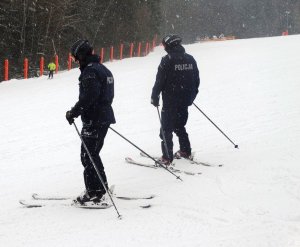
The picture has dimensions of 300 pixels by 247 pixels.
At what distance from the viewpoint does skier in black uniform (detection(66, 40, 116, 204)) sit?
15.3 feet

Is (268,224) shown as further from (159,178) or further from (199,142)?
(199,142)

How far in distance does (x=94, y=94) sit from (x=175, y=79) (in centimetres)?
193

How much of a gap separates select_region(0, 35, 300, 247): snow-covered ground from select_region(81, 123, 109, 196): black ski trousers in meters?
0.30

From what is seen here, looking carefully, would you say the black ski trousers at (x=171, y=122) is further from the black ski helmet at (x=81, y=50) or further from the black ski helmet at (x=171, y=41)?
the black ski helmet at (x=81, y=50)

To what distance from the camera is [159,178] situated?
6.00 meters

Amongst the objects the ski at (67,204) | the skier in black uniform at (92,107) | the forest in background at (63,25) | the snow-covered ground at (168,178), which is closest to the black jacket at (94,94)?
the skier in black uniform at (92,107)

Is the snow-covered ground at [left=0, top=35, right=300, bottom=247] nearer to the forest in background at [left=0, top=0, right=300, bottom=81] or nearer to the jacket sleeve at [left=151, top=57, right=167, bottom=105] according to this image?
the jacket sleeve at [left=151, top=57, right=167, bottom=105]

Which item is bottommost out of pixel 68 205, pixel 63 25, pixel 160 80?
pixel 68 205

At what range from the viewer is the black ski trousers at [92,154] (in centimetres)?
487

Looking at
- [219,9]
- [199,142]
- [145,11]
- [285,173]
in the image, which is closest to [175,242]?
[285,173]

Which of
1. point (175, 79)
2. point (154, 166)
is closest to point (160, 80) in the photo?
point (175, 79)

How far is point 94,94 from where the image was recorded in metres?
4.64

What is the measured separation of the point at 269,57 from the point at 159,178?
638 inches

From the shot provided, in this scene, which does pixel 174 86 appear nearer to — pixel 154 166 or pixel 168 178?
pixel 154 166
